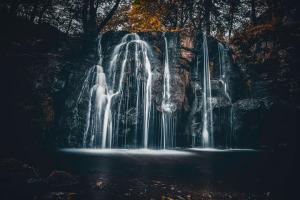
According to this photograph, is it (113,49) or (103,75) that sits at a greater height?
(113,49)

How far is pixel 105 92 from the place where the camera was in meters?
16.5

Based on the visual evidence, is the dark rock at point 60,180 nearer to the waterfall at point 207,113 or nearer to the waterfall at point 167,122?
the waterfall at point 167,122

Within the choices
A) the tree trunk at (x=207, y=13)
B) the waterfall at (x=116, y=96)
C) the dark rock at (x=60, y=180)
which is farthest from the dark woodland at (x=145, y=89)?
the dark rock at (x=60, y=180)

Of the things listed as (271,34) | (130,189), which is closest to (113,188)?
(130,189)

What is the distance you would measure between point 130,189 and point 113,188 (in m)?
0.39

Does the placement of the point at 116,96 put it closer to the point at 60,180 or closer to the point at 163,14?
the point at 60,180

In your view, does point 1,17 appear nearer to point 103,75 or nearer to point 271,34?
point 103,75

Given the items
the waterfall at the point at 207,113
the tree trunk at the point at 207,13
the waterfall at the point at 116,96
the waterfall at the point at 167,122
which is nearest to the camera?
the waterfall at the point at 116,96

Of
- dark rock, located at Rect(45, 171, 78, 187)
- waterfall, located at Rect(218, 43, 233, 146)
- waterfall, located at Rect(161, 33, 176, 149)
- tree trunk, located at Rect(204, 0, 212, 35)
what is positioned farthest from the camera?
tree trunk, located at Rect(204, 0, 212, 35)

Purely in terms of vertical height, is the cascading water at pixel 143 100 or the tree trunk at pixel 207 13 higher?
the tree trunk at pixel 207 13

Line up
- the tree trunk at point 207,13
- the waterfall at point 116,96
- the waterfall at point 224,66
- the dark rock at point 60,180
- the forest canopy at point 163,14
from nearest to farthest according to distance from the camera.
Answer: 1. the dark rock at point 60,180
2. the waterfall at point 116,96
3. the waterfall at point 224,66
4. the forest canopy at point 163,14
5. the tree trunk at point 207,13

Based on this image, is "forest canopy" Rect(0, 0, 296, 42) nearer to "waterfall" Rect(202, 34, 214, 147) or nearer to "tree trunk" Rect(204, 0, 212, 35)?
"tree trunk" Rect(204, 0, 212, 35)

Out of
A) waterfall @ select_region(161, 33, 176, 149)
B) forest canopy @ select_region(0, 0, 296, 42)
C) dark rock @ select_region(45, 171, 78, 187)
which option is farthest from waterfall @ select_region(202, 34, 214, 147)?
dark rock @ select_region(45, 171, 78, 187)

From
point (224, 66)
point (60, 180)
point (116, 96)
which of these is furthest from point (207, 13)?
point (60, 180)
